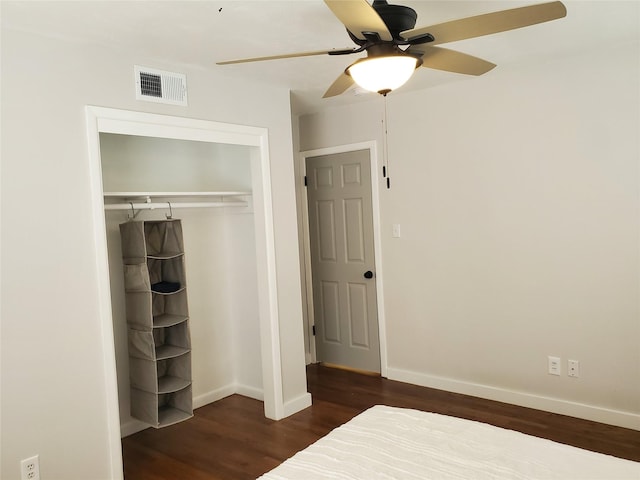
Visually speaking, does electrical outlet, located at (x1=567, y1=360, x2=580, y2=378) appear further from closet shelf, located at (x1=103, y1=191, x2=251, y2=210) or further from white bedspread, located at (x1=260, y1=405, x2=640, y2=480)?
closet shelf, located at (x1=103, y1=191, x2=251, y2=210)

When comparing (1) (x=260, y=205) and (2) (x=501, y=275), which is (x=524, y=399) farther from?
(1) (x=260, y=205)

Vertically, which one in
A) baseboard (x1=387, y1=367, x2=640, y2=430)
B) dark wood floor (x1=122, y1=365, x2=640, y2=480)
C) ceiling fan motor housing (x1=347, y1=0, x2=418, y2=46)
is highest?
ceiling fan motor housing (x1=347, y1=0, x2=418, y2=46)

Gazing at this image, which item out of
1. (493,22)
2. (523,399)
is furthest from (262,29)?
(523,399)

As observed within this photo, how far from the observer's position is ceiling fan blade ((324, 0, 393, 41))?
1599 mm

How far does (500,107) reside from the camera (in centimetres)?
377

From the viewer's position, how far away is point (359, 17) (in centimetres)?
170

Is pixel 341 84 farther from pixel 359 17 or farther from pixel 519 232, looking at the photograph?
pixel 519 232

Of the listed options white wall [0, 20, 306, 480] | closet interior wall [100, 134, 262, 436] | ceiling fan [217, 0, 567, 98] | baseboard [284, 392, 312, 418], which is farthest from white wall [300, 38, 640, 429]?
white wall [0, 20, 306, 480]

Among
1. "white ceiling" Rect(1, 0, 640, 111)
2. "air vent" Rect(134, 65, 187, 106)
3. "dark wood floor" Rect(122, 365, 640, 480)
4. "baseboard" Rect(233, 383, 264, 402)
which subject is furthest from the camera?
"baseboard" Rect(233, 383, 264, 402)

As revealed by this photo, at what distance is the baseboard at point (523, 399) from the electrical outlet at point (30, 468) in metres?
2.92

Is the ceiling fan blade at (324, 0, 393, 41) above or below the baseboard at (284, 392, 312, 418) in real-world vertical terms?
above

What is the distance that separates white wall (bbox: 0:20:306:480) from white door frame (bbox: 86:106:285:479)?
39mm

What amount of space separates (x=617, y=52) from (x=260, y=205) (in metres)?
2.59

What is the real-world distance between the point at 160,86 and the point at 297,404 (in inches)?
98.6
